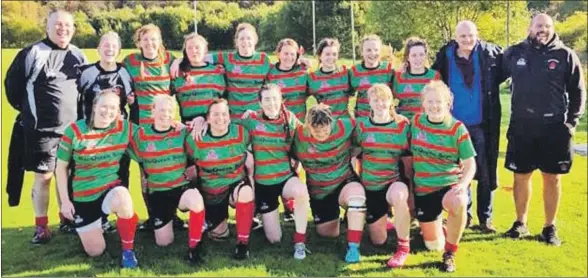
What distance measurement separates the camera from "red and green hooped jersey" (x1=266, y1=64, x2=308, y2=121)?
6508mm

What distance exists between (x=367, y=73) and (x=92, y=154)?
278 centimetres

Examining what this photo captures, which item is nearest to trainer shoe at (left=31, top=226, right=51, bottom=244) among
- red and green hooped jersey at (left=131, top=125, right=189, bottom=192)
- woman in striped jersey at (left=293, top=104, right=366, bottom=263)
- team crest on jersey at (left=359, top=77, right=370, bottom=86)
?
red and green hooped jersey at (left=131, top=125, right=189, bottom=192)

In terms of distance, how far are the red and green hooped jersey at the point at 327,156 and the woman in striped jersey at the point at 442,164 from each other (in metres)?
0.59

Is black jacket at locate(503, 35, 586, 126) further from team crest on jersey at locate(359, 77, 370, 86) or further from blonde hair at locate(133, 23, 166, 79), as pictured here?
blonde hair at locate(133, 23, 166, 79)

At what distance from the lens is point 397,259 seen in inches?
216

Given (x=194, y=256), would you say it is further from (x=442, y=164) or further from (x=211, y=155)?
(x=442, y=164)

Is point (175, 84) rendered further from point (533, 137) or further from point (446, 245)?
point (533, 137)

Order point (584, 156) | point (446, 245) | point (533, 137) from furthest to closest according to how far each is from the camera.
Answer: point (584, 156), point (533, 137), point (446, 245)

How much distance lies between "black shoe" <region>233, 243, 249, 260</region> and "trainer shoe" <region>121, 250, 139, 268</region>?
2.81 feet

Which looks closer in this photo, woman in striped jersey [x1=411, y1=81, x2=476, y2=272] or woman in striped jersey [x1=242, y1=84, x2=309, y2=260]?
woman in striped jersey [x1=411, y1=81, x2=476, y2=272]

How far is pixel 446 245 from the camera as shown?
5488 mm

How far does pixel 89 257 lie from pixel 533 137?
4.30 m

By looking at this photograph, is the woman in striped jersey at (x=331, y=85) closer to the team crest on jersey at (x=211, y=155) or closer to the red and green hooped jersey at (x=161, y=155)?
the team crest on jersey at (x=211, y=155)

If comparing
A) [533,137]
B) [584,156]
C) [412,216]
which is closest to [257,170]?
[412,216]
